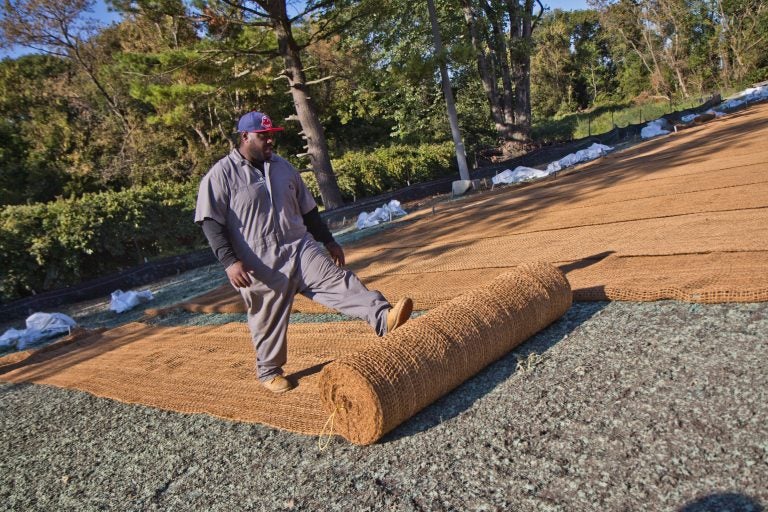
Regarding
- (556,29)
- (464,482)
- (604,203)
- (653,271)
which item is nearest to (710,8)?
(556,29)

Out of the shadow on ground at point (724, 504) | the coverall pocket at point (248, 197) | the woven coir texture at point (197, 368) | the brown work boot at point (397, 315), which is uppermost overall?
the coverall pocket at point (248, 197)

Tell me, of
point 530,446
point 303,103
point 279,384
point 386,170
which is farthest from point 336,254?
point 386,170

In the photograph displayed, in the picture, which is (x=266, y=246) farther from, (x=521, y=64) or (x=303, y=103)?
(x=521, y=64)

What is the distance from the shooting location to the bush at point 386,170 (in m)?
17.4

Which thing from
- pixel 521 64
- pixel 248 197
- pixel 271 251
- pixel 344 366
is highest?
pixel 521 64

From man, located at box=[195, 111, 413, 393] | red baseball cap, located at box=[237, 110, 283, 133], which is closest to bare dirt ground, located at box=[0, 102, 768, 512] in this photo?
man, located at box=[195, 111, 413, 393]

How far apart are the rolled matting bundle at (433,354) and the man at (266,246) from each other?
1.33ft

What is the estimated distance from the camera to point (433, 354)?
94.0 inches

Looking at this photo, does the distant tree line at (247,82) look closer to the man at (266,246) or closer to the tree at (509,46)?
the tree at (509,46)

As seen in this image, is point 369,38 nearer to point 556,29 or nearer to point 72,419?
point 72,419

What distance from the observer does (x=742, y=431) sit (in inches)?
68.9

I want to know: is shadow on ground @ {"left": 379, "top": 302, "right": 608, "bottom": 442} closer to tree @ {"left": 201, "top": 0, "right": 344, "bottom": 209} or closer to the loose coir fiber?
the loose coir fiber

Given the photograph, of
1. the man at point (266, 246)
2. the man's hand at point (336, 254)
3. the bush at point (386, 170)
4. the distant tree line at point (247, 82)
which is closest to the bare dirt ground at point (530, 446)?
the man at point (266, 246)

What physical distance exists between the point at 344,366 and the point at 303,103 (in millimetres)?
12431
